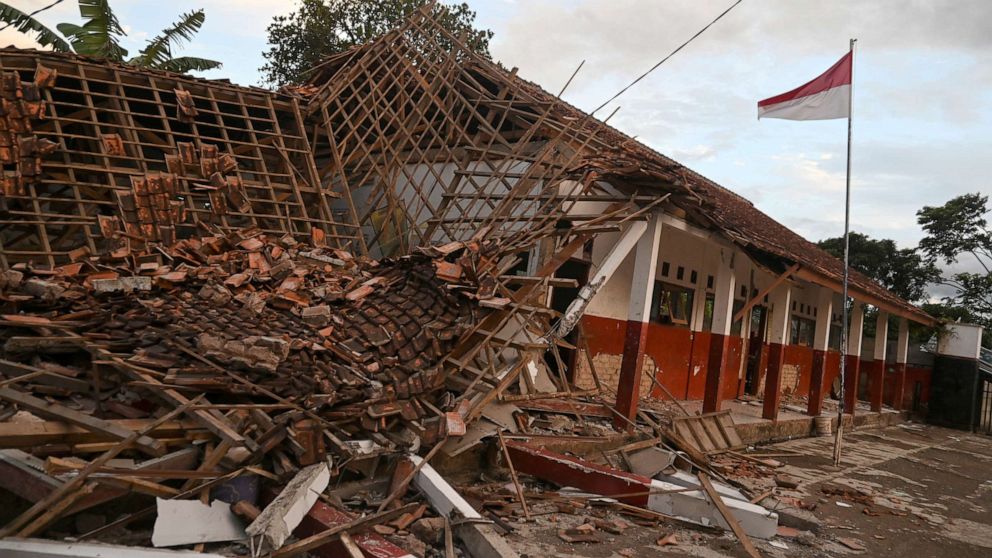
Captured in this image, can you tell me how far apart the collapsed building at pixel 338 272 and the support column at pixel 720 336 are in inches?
2.0

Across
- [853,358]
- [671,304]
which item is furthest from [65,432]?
[853,358]

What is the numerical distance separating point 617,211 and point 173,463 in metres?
5.93

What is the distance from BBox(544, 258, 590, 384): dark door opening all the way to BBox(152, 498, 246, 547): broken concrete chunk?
680 centimetres

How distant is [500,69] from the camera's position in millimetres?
11781

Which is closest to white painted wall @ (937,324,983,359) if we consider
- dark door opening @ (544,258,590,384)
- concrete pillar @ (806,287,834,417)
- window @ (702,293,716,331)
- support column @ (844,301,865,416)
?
support column @ (844,301,865,416)

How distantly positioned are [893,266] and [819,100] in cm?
2499

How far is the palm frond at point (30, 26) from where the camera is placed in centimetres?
1255

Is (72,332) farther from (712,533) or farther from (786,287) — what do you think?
(786,287)

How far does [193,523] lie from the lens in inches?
178

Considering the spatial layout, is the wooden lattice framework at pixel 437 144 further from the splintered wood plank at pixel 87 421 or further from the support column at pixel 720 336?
the splintered wood plank at pixel 87 421

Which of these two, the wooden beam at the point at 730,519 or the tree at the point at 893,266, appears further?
the tree at the point at 893,266

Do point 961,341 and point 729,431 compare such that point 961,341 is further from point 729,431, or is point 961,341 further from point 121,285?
point 121,285

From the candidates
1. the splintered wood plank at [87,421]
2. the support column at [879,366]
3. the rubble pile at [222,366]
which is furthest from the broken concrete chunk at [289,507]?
the support column at [879,366]

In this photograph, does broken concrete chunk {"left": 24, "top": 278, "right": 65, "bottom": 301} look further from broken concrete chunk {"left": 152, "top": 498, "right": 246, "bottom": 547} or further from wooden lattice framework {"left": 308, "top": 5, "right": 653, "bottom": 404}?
wooden lattice framework {"left": 308, "top": 5, "right": 653, "bottom": 404}
